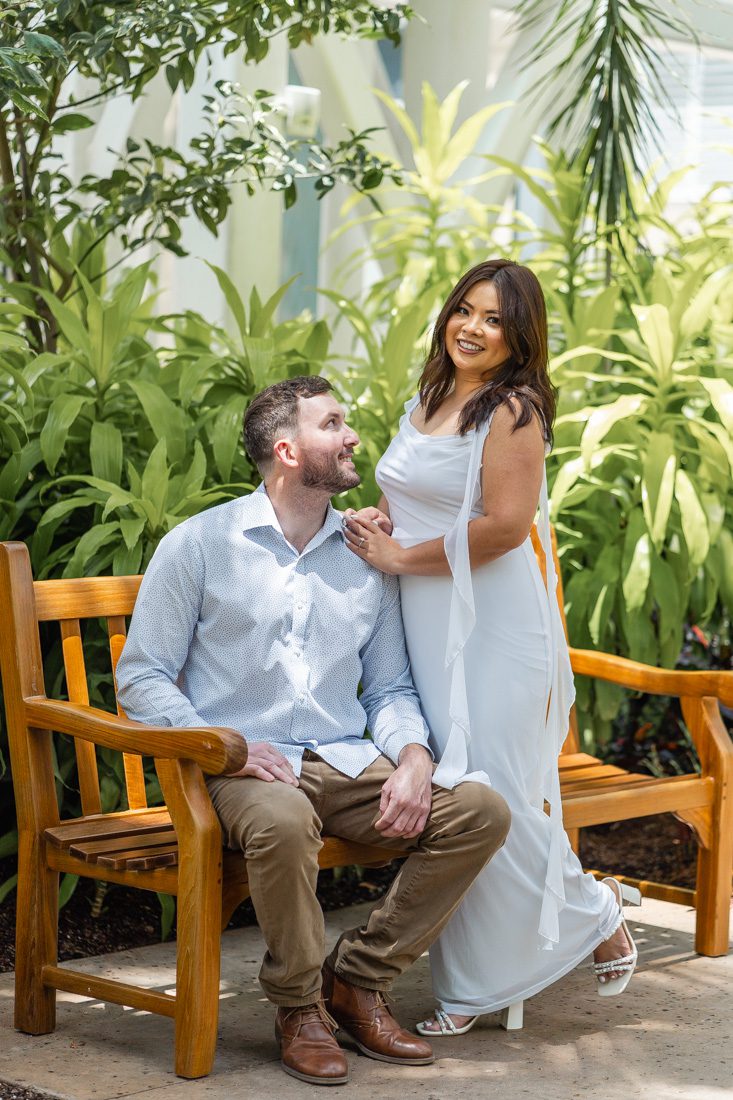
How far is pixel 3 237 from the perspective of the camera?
13.0ft

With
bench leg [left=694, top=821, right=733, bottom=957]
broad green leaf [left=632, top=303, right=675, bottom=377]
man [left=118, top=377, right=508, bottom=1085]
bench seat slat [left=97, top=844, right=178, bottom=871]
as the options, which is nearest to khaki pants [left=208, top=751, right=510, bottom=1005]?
man [left=118, top=377, right=508, bottom=1085]

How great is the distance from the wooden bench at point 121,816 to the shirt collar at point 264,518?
38cm

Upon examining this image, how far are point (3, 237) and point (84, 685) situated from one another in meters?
1.51

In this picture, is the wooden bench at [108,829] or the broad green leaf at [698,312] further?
the broad green leaf at [698,312]

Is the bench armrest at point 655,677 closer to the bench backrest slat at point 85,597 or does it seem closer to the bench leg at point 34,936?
the bench backrest slat at point 85,597

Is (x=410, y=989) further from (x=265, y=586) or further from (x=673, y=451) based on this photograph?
(x=673, y=451)

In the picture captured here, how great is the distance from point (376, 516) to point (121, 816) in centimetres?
85

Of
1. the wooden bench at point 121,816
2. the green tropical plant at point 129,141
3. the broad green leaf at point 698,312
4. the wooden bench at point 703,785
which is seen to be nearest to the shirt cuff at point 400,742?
the wooden bench at point 121,816

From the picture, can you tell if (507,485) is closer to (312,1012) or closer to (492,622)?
(492,622)

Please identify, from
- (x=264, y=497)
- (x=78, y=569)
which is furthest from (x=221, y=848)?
(x=78, y=569)

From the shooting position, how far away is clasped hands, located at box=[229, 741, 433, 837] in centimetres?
279

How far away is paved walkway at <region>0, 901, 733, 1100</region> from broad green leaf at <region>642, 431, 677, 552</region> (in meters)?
1.25

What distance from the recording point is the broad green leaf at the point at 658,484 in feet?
13.4

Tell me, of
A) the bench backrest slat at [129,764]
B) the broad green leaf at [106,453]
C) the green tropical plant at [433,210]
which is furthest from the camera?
the green tropical plant at [433,210]
